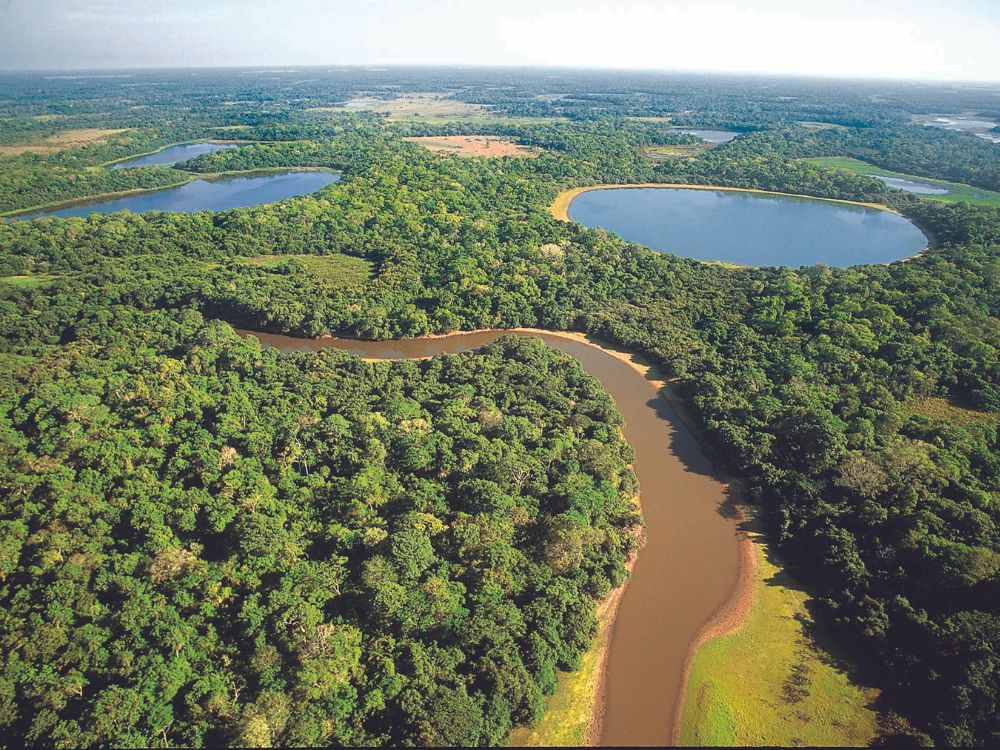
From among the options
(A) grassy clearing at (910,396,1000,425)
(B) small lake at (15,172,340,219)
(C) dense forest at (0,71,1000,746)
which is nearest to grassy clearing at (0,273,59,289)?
(C) dense forest at (0,71,1000,746)

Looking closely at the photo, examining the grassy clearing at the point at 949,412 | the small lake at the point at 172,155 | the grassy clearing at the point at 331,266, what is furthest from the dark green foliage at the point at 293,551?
the small lake at the point at 172,155

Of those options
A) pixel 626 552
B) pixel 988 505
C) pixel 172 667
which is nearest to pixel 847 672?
pixel 626 552

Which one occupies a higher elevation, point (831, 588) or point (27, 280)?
point (27, 280)

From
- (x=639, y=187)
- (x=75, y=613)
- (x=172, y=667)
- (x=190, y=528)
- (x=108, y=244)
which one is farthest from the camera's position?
(x=639, y=187)

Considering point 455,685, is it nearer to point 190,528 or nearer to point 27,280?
point 190,528

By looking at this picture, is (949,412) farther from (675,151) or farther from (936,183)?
(675,151)

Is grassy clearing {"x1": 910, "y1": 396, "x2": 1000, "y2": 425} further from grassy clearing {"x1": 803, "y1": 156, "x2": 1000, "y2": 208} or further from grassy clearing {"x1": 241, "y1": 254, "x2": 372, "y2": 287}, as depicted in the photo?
grassy clearing {"x1": 803, "y1": 156, "x2": 1000, "y2": 208}
